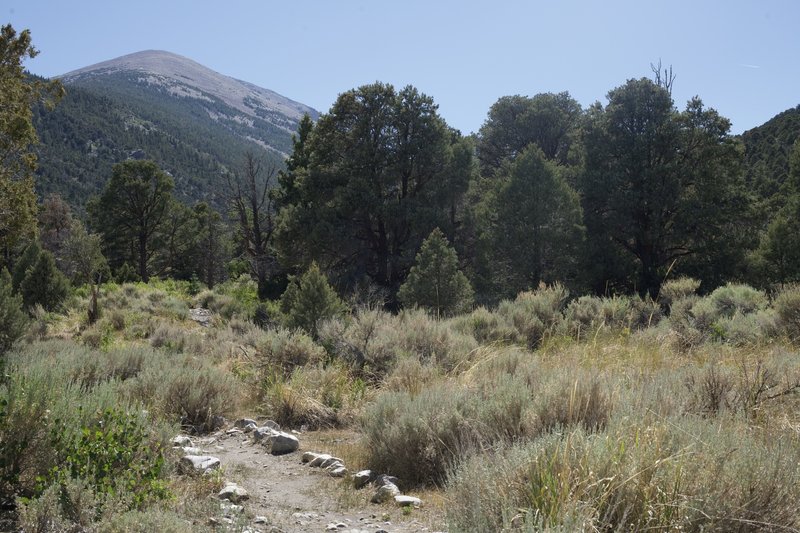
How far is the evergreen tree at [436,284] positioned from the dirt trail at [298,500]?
1120 centimetres

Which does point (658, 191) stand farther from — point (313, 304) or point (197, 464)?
point (197, 464)

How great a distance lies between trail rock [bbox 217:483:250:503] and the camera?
368 cm

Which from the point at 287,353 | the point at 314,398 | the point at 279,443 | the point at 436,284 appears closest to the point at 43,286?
the point at 436,284

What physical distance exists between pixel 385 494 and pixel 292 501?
67 centimetres

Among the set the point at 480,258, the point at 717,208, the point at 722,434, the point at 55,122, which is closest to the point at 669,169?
the point at 717,208

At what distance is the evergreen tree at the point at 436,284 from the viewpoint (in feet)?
54.1

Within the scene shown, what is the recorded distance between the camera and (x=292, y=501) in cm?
398

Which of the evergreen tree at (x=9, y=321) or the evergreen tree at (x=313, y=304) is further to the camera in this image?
the evergreen tree at (x=313, y=304)

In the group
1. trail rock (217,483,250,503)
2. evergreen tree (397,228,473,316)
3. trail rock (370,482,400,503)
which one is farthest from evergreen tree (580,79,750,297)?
trail rock (217,483,250,503)

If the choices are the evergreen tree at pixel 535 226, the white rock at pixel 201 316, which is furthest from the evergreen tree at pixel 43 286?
the evergreen tree at pixel 535 226

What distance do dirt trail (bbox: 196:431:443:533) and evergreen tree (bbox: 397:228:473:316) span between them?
1120 centimetres

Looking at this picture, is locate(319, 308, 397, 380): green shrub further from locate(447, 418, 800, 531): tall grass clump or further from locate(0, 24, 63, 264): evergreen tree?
locate(0, 24, 63, 264): evergreen tree

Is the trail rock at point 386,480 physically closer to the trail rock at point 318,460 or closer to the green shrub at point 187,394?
the trail rock at point 318,460

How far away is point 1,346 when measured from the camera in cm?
871
